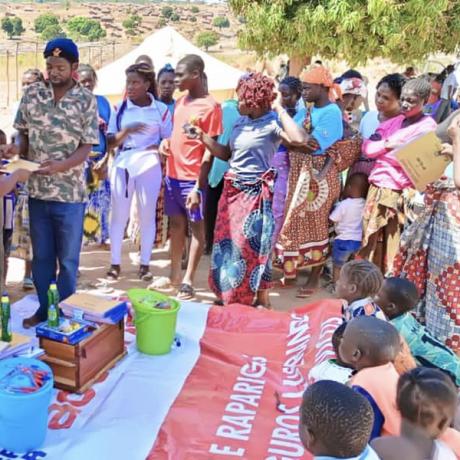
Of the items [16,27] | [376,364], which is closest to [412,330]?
[376,364]

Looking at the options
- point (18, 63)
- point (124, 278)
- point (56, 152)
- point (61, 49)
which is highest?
point (61, 49)

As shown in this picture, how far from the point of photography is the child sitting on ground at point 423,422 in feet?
6.75

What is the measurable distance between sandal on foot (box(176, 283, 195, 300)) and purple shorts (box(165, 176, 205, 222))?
54 centimetres

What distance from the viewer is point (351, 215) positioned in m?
4.93

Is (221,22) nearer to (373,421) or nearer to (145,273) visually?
(145,273)

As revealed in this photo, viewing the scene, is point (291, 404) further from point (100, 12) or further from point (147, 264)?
point (100, 12)

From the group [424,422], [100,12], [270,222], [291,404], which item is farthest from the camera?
[100,12]

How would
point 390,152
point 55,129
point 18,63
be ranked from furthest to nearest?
point 18,63
point 390,152
point 55,129

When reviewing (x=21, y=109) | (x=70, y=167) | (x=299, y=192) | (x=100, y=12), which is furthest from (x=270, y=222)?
(x=100, y=12)

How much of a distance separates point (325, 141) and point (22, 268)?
2.80m

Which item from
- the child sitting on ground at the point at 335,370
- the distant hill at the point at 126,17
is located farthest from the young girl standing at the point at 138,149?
the distant hill at the point at 126,17

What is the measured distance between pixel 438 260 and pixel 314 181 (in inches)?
54.7

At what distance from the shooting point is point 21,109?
3.52 metres

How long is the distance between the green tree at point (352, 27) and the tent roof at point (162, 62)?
1031 mm
